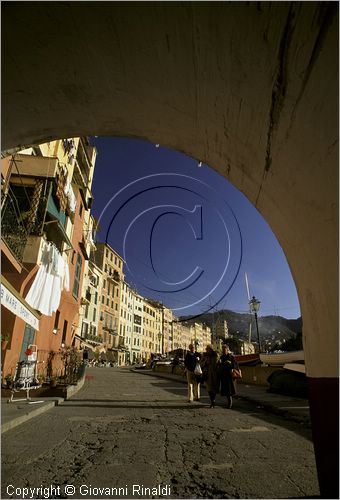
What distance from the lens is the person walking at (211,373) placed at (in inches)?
359

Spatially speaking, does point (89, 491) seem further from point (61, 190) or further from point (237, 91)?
point (61, 190)

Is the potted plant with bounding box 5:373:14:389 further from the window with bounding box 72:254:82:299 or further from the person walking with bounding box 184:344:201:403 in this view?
the window with bounding box 72:254:82:299

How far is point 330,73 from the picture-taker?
172 cm

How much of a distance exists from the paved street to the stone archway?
166 cm

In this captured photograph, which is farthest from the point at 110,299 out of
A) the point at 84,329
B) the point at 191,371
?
the point at 191,371

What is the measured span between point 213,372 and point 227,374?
42 centimetres

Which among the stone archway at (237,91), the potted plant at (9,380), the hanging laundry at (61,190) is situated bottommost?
the potted plant at (9,380)

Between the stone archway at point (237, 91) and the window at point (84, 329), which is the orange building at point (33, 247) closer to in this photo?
the stone archway at point (237, 91)

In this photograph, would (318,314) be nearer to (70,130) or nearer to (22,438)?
(70,130)

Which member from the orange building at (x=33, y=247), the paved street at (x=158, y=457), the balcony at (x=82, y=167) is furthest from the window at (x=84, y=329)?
the paved street at (x=158, y=457)

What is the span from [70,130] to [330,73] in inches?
91.0

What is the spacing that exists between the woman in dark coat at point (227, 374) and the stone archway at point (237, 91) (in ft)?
23.4

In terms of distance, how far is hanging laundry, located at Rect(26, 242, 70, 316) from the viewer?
1134 cm

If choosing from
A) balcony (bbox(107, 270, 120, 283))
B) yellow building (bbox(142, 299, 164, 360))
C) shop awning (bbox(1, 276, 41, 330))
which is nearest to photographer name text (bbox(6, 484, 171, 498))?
shop awning (bbox(1, 276, 41, 330))
